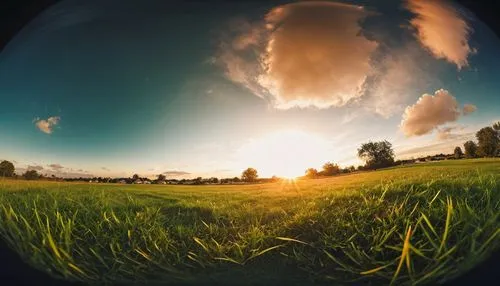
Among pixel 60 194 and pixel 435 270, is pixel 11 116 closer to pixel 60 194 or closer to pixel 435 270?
pixel 60 194

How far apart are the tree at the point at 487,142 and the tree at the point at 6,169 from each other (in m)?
2.92

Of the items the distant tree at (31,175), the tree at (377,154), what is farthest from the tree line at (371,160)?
the distant tree at (31,175)

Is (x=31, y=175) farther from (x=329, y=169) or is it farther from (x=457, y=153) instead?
(x=457, y=153)

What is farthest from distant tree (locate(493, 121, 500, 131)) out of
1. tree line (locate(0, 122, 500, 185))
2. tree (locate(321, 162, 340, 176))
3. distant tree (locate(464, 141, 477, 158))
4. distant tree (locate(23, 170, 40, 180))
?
distant tree (locate(23, 170, 40, 180))

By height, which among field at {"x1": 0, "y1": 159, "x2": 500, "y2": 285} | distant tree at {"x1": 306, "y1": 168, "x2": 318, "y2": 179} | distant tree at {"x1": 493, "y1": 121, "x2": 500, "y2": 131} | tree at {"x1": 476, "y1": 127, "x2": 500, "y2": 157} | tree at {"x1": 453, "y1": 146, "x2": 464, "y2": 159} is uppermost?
distant tree at {"x1": 493, "y1": 121, "x2": 500, "y2": 131}

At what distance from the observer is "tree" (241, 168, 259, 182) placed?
2.59 meters

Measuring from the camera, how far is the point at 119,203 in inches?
109

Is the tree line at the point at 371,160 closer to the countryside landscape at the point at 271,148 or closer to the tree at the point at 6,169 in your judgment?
the countryside landscape at the point at 271,148

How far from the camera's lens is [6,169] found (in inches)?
121

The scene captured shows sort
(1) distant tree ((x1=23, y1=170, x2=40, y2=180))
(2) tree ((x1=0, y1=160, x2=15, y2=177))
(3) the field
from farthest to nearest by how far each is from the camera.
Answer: (2) tree ((x1=0, y1=160, x2=15, y2=177)), (1) distant tree ((x1=23, y1=170, x2=40, y2=180)), (3) the field

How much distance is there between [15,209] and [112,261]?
0.81 m

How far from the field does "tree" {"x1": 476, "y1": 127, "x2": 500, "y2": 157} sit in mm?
72

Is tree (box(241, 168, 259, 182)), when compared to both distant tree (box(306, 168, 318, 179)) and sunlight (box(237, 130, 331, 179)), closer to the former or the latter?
Result: sunlight (box(237, 130, 331, 179))

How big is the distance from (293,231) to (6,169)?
1.94 meters
